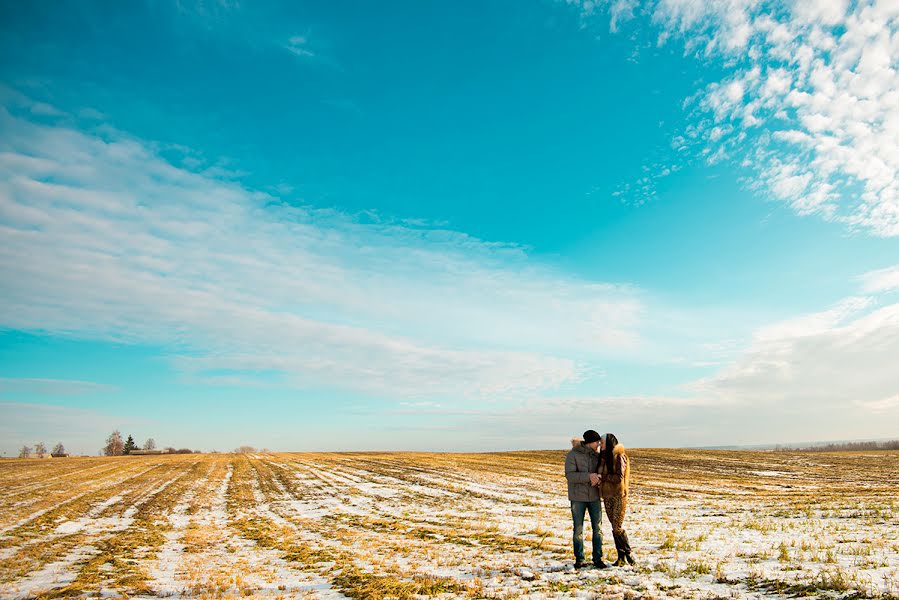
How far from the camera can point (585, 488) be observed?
10.1 m

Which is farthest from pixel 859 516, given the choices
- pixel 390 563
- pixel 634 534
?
pixel 390 563

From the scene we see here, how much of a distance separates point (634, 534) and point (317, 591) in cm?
943

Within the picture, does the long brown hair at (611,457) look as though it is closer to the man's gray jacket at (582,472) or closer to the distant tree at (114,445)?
the man's gray jacket at (582,472)

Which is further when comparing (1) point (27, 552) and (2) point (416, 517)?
(2) point (416, 517)

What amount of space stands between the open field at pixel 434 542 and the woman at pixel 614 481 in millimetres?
891

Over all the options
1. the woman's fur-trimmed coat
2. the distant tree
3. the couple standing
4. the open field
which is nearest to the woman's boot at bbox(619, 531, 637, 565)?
the couple standing

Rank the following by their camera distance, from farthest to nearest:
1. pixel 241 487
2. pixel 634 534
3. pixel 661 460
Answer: pixel 661 460 < pixel 241 487 < pixel 634 534

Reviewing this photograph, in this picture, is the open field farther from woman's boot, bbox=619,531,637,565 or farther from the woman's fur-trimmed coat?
the woman's fur-trimmed coat

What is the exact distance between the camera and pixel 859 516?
15.6 meters

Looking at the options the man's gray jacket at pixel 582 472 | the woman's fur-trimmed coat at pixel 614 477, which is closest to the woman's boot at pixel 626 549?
the woman's fur-trimmed coat at pixel 614 477

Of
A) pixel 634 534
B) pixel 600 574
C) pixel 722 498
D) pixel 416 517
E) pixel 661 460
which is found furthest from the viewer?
pixel 661 460

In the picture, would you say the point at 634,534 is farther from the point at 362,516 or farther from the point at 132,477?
the point at 132,477

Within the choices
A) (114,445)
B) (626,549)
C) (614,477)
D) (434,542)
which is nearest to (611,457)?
(614,477)

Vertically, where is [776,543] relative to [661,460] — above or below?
above
